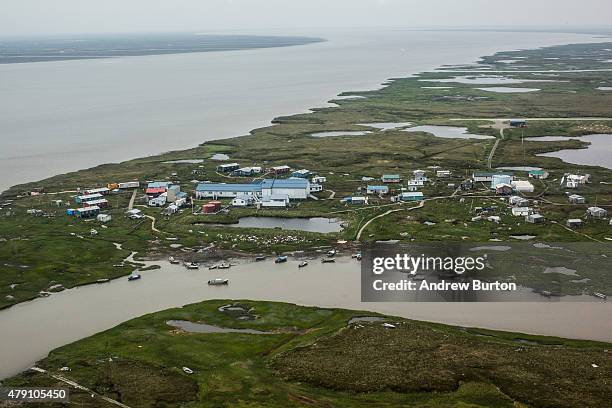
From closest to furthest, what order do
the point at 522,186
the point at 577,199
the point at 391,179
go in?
the point at 577,199 < the point at 522,186 < the point at 391,179

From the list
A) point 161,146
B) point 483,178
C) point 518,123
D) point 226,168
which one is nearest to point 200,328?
point 483,178

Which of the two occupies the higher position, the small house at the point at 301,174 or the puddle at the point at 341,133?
the puddle at the point at 341,133

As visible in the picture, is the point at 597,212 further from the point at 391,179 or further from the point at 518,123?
the point at 518,123

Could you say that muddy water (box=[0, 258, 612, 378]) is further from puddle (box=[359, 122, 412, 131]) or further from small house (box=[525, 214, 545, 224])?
puddle (box=[359, 122, 412, 131])

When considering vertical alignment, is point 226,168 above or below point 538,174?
below

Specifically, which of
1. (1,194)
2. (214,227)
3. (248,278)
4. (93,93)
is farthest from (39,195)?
(93,93)

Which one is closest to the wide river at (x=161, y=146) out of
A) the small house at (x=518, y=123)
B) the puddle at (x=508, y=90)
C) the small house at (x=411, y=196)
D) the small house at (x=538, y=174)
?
the small house at (x=411, y=196)

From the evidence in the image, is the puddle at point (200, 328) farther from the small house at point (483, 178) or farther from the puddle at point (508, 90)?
the puddle at point (508, 90)
